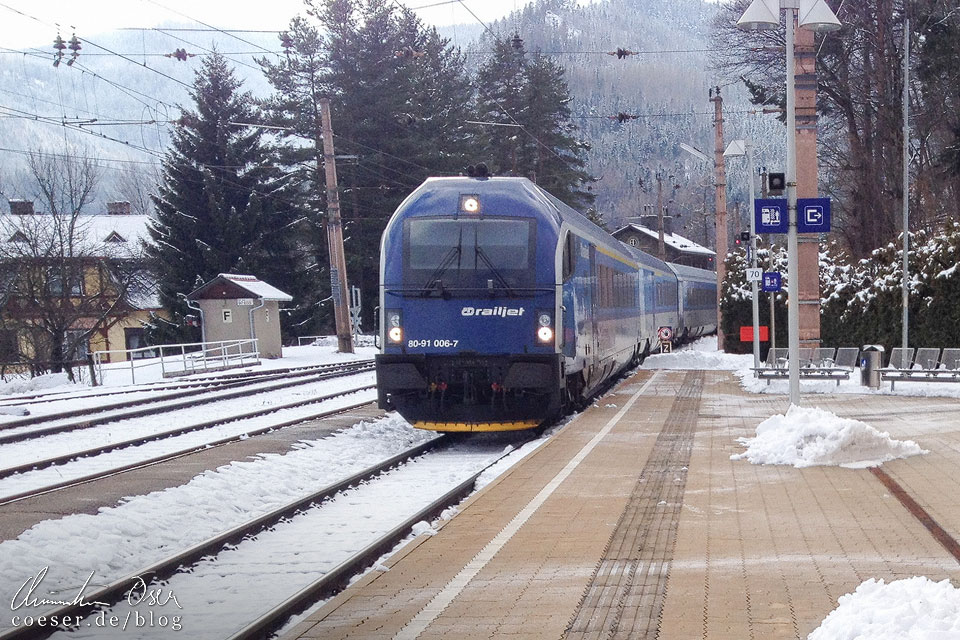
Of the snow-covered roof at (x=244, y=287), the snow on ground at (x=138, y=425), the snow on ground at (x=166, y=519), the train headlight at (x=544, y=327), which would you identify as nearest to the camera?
the snow on ground at (x=166, y=519)

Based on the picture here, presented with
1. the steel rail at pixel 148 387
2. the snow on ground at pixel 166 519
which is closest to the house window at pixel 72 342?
the steel rail at pixel 148 387

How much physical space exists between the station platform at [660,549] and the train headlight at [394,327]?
2.78 metres

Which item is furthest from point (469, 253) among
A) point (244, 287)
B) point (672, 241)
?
point (672, 241)

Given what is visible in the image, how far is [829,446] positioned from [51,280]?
32.6 meters

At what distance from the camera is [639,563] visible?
6.34 metres

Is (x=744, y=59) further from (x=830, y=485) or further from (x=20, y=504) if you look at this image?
(x=20, y=504)

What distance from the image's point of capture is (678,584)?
19.0 feet

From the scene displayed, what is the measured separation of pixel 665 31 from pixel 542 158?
4210 inches

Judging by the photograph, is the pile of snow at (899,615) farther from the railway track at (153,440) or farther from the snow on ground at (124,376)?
the snow on ground at (124,376)

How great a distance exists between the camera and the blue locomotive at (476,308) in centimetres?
1308

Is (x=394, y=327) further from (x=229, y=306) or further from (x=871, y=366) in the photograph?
(x=229, y=306)

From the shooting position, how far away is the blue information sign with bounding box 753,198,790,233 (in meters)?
13.6

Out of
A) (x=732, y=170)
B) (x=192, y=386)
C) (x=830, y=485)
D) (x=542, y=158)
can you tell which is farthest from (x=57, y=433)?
(x=732, y=170)

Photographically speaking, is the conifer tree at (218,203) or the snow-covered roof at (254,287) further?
the conifer tree at (218,203)
